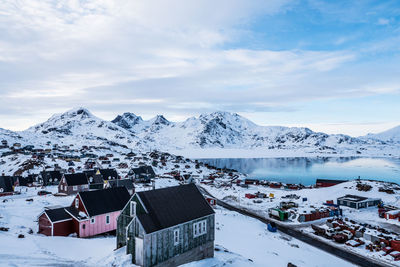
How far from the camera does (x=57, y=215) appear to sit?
109ft

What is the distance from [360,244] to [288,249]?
1147 cm

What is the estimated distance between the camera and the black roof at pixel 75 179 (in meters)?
60.3

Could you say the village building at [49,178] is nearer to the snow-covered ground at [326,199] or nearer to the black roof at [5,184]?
the black roof at [5,184]

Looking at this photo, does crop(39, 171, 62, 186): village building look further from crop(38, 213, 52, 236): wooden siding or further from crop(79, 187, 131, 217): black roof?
crop(79, 187, 131, 217): black roof

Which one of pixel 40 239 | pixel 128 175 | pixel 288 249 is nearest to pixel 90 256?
pixel 40 239

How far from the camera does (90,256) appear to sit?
24922mm

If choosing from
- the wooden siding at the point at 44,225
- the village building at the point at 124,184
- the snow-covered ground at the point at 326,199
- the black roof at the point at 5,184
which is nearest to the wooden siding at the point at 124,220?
the wooden siding at the point at 44,225

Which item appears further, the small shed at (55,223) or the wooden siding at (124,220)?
the small shed at (55,223)

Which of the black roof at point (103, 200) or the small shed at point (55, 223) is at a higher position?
the black roof at point (103, 200)

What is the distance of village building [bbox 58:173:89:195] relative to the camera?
59.8 m

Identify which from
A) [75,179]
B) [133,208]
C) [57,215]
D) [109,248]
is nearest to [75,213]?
[57,215]

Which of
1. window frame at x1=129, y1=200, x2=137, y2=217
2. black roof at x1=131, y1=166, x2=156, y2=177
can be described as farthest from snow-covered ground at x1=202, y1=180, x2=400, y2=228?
window frame at x1=129, y1=200, x2=137, y2=217

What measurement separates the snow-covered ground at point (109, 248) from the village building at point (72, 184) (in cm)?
1386

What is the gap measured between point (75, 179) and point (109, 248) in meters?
38.8
